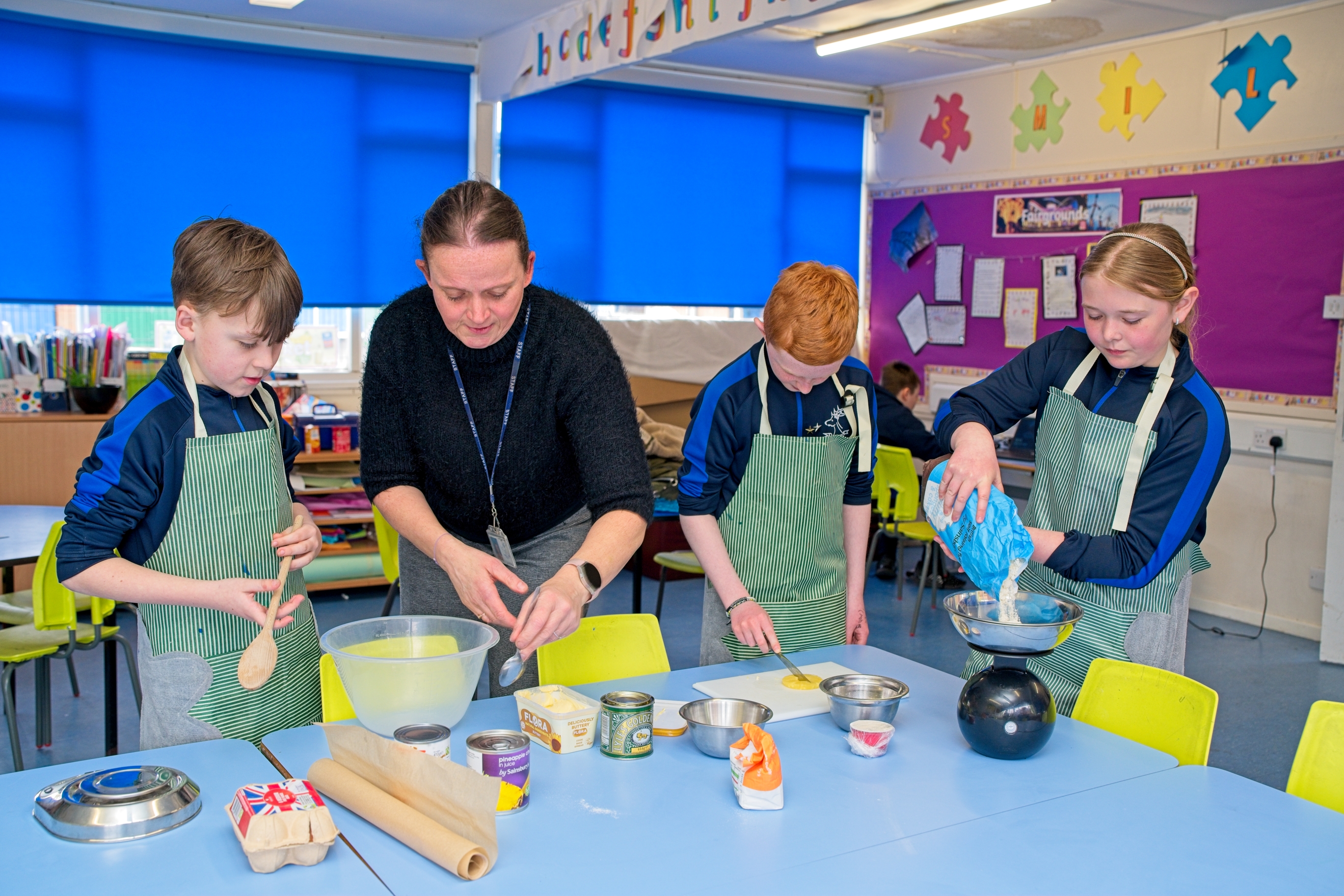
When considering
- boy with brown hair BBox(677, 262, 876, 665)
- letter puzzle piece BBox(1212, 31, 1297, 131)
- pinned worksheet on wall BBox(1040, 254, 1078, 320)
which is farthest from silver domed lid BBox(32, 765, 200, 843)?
pinned worksheet on wall BBox(1040, 254, 1078, 320)

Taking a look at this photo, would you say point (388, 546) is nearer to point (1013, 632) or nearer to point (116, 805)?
point (116, 805)

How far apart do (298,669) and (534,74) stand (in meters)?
3.84

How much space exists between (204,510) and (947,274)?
559cm

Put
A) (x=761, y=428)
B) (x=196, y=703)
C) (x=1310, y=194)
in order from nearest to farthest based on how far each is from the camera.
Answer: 1. (x=196, y=703)
2. (x=761, y=428)
3. (x=1310, y=194)

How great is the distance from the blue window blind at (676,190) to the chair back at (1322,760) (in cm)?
499

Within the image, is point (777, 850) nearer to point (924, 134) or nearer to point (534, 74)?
point (534, 74)

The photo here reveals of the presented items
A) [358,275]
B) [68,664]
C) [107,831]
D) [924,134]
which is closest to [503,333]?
[107,831]

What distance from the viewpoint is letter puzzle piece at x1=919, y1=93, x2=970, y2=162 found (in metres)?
6.65

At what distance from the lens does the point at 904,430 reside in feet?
16.5

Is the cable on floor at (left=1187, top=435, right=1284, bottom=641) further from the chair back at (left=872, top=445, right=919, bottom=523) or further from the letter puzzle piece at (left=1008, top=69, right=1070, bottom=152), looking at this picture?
the letter puzzle piece at (left=1008, top=69, right=1070, bottom=152)

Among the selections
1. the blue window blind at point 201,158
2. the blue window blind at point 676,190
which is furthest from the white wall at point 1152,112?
the blue window blind at point 201,158

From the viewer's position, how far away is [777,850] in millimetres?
1436

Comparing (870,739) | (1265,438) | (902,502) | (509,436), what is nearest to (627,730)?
(870,739)

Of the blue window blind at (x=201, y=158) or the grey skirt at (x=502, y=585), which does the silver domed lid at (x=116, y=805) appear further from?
the blue window blind at (x=201, y=158)
